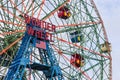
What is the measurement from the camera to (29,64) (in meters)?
29.5

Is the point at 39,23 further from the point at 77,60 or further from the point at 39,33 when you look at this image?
the point at 77,60

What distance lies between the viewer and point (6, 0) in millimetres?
32469

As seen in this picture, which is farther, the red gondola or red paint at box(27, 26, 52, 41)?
the red gondola

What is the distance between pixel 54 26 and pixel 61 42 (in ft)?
4.71

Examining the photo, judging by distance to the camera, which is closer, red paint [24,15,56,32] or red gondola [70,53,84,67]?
red paint [24,15,56,32]

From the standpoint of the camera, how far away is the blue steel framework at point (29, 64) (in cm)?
2922

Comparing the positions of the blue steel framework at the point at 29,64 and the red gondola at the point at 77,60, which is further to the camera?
the red gondola at the point at 77,60

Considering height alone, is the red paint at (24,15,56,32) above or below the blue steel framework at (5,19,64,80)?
above

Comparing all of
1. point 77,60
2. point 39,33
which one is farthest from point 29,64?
point 77,60

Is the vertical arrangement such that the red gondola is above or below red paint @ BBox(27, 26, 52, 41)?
below

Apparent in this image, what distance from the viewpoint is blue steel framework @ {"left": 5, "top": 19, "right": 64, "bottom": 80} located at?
95.9ft

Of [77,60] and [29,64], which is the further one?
[77,60]

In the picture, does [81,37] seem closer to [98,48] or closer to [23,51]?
[98,48]

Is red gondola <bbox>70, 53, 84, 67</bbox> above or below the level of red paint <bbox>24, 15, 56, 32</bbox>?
below
